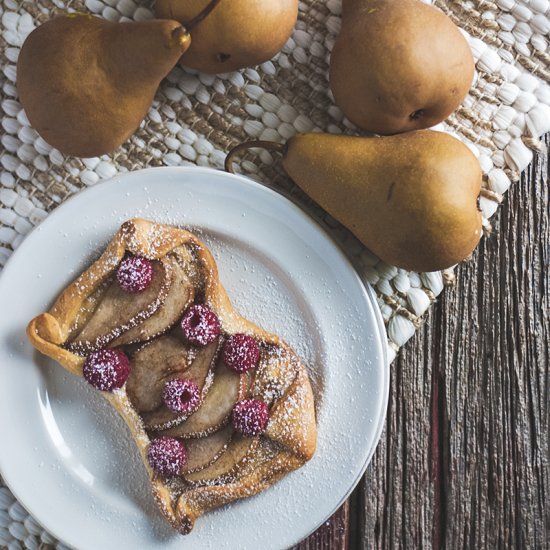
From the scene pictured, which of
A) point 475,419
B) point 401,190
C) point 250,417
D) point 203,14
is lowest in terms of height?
point 475,419

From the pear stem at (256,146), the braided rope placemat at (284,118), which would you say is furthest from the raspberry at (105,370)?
the pear stem at (256,146)

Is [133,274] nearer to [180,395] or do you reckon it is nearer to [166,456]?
[180,395]

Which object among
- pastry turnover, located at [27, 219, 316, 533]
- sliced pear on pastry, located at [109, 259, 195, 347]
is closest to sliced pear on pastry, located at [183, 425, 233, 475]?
pastry turnover, located at [27, 219, 316, 533]

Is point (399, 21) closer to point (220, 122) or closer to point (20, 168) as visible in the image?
point (220, 122)

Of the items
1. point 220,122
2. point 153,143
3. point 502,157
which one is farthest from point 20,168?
point 502,157

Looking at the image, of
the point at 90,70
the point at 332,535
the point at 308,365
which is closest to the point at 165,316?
the point at 308,365

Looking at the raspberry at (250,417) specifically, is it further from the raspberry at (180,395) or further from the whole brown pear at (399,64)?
the whole brown pear at (399,64)
